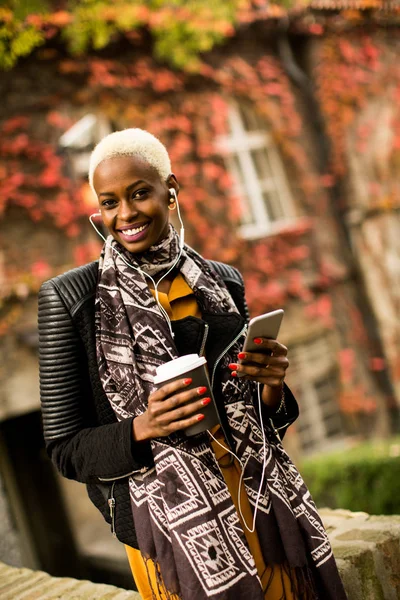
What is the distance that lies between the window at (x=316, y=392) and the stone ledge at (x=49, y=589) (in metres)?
5.84

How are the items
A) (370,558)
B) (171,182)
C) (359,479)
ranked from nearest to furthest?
(171,182) < (370,558) < (359,479)

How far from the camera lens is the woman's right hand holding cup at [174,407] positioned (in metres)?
1.47

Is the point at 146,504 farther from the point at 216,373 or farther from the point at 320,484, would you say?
the point at 320,484

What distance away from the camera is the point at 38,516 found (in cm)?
777

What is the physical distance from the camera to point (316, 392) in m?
8.44

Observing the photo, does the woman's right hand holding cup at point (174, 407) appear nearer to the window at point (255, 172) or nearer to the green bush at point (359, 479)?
the green bush at point (359, 479)

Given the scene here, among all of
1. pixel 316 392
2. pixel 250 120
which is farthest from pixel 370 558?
pixel 250 120

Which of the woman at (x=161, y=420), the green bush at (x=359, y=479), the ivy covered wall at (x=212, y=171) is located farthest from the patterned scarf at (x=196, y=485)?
the ivy covered wall at (x=212, y=171)

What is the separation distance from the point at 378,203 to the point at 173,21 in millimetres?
3759

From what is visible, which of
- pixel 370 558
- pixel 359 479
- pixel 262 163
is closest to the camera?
pixel 370 558

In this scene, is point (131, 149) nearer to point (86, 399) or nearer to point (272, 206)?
point (86, 399)

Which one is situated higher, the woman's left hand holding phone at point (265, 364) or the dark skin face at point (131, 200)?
the dark skin face at point (131, 200)

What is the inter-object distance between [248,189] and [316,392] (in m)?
3.03

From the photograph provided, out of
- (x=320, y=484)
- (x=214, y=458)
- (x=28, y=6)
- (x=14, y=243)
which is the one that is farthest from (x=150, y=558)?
(x=14, y=243)
